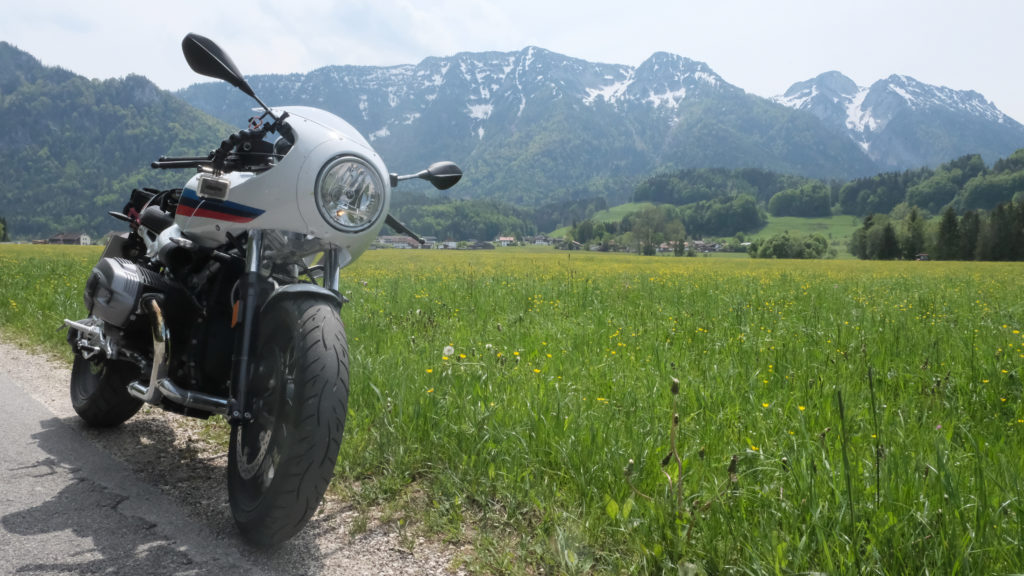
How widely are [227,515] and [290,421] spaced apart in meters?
0.82

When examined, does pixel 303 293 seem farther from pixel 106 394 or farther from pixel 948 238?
pixel 948 238

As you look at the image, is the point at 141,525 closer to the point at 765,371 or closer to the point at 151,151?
the point at 765,371

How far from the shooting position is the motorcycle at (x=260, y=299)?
231cm

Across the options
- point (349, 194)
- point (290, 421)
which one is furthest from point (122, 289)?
point (290, 421)

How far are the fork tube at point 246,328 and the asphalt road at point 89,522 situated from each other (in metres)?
0.54

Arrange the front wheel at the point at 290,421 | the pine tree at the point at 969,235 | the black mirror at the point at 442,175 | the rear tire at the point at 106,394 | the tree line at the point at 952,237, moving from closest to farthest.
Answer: the front wheel at the point at 290,421
the black mirror at the point at 442,175
the rear tire at the point at 106,394
the tree line at the point at 952,237
the pine tree at the point at 969,235

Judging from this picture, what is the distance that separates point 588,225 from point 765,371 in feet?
402

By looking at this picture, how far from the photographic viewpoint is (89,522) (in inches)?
103

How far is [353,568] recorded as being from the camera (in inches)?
91.0

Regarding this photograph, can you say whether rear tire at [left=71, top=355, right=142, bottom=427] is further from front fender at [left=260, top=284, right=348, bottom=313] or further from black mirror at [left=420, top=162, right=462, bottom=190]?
black mirror at [left=420, top=162, right=462, bottom=190]

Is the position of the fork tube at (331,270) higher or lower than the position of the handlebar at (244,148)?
lower

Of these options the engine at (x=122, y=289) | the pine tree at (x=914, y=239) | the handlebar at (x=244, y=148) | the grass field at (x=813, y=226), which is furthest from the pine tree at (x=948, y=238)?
the engine at (x=122, y=289)

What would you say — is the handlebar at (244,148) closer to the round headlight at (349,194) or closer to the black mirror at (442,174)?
the round headlight at (349,194)

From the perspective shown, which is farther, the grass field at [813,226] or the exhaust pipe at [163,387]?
the grass field at [813,226]
